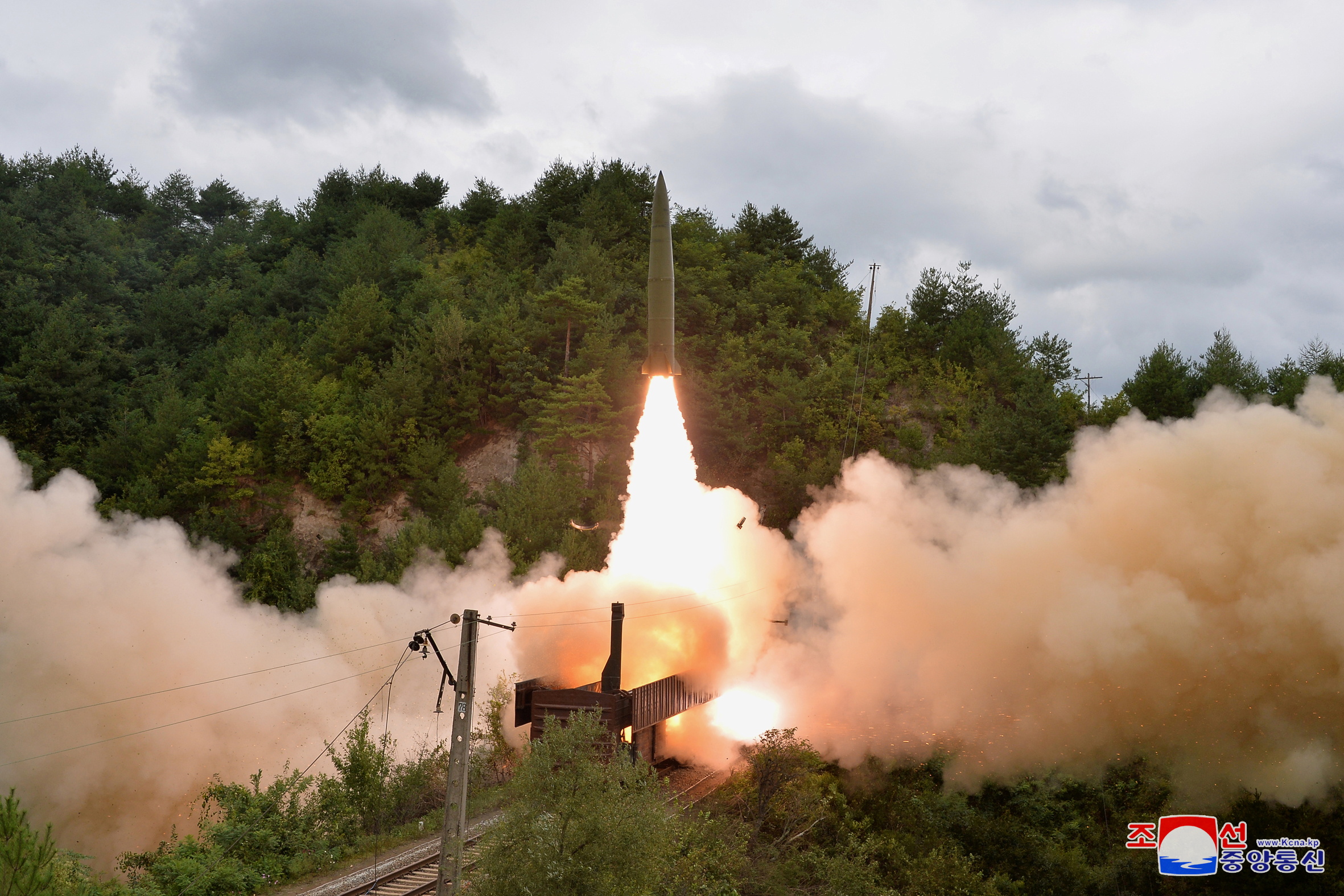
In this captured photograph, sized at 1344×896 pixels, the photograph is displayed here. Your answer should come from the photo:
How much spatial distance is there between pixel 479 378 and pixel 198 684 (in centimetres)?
2515

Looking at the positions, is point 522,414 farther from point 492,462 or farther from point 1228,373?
point 1228,373

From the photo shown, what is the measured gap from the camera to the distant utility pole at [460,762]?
1680cm

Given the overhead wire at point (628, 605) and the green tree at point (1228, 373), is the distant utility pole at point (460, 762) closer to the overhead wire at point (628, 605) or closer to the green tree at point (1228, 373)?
the overhead wire at point (628, 605)

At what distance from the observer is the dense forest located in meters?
26.9

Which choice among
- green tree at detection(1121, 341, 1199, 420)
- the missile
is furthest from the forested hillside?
the missile

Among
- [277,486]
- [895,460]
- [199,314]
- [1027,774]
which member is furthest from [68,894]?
[199,314]

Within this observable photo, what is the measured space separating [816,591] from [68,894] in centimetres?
2233

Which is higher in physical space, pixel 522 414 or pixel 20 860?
pixel 522 414

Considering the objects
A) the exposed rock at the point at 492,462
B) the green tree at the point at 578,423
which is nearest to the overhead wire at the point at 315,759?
the green tree at the point at 578,423

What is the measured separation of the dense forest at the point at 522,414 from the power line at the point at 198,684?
159 inches

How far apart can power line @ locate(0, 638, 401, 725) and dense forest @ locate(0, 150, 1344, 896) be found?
4.03m

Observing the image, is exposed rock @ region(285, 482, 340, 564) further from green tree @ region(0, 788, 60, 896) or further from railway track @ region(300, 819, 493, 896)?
green tree @ region(0, 788, 60, 896)

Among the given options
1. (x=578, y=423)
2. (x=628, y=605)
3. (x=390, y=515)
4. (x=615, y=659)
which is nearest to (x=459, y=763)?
(x=615, y=659)

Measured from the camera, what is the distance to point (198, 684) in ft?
102
